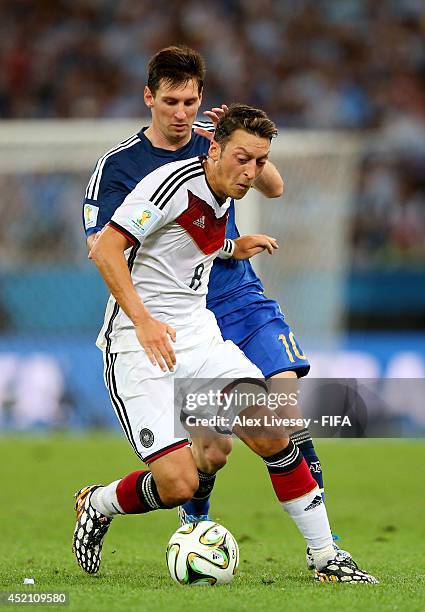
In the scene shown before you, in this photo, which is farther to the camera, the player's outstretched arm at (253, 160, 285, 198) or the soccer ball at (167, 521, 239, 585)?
the player's outstretched arm at (253, 160, 285, 198)

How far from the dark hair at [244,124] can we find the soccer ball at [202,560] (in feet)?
6.37

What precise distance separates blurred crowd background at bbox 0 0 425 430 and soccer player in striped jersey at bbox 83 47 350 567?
9.28 meters

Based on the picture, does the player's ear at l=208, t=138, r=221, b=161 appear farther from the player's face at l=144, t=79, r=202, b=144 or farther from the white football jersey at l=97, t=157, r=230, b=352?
the player's face at l=144, t=79, r=202, b=144

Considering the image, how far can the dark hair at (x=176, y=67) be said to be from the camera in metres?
6.47

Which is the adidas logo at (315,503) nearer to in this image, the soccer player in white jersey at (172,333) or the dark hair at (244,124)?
the soccer player in white jersey at (172,333)

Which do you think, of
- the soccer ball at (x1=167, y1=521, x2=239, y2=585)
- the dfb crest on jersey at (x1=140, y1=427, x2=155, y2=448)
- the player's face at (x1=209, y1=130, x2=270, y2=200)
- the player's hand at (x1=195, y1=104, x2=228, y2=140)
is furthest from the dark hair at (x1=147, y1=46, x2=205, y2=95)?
the soccer ball at (x1=167, y1=521, x2=239, y2=585)

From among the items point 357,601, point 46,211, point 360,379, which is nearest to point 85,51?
point 46,211

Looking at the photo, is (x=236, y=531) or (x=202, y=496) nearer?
(x=202, y=496)

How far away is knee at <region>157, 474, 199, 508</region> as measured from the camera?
18.5 ft

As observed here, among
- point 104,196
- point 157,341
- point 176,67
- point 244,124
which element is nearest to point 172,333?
point 157,341

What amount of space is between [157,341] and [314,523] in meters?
1.25

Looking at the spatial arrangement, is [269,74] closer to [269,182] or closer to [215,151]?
[269,182]

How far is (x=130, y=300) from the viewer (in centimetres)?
548

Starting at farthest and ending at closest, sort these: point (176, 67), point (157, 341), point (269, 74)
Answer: point (269, 74)
point (176, 67)
point (157, 341)
